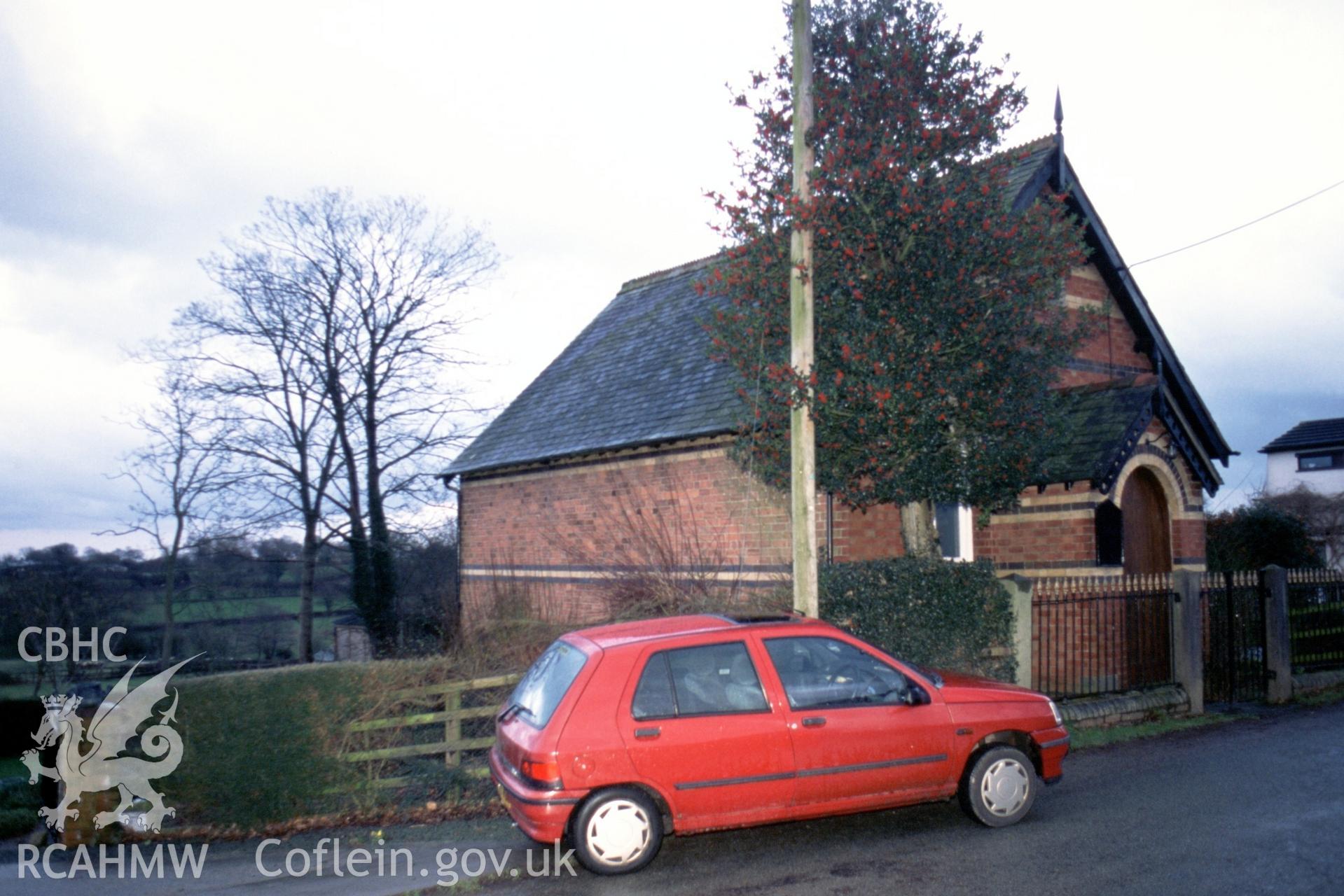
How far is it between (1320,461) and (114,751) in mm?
48613

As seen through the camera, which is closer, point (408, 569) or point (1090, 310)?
point (1090, 310)

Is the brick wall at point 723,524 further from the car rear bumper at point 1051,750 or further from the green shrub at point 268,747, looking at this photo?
the green shrub at point 268,747

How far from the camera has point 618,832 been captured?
6.00 m

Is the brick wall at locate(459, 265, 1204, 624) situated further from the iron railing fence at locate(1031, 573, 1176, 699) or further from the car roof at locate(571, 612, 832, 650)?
the car roof at locate(571, 612, 832, 650)

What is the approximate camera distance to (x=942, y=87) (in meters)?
10.8

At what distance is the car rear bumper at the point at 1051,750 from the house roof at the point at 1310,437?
43.9 metres

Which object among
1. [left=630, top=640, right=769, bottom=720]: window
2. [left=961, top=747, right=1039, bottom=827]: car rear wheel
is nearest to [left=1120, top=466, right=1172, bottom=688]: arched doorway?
[left=961, top=747, right=1039, bottom=827]: car rear wheel

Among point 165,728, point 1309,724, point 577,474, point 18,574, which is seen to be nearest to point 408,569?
point 18,574

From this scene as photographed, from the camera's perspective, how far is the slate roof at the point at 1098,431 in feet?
41.1

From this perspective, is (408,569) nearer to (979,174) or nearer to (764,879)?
(979,174)

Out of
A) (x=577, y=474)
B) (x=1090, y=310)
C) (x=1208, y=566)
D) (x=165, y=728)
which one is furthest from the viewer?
(x=1208, y=566)

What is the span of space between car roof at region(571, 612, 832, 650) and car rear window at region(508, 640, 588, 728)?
0.17 metres

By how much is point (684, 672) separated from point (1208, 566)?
Result: 721 inches

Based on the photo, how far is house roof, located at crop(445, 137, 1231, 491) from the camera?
47.3 ft
